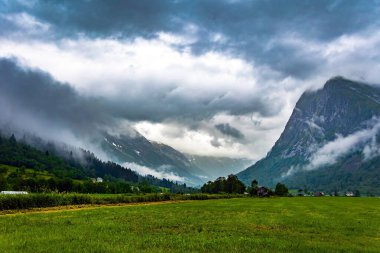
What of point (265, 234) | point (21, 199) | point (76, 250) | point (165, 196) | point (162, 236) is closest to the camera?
point (76, 250)

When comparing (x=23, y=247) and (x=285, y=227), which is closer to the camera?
(x=23, y=247)

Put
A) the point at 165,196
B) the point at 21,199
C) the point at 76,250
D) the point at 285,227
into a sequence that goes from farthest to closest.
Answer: the point at 165,196 < the point at 21,199 < the point at 285,227 < the point at 76,250

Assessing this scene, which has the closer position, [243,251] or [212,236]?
A: [243,251]

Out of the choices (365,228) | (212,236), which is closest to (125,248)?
(212,236)

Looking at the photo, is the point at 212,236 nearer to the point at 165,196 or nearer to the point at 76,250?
the point at 76,250

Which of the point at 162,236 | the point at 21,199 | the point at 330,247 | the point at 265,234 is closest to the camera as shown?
the point at 330,247

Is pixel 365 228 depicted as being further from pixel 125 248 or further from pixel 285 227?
pixel 125 248

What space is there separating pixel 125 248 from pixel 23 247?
605 centimetres

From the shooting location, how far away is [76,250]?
2248 cm

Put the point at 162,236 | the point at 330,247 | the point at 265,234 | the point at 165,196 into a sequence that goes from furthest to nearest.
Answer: the point at 165,196, the point at 265,234, the point at 162,236, the point at 330,247

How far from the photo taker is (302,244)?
27594mm

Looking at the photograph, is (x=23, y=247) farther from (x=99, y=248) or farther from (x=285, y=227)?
(x=285, y=227)

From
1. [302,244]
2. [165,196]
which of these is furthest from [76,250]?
[165,196]

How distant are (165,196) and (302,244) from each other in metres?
128
